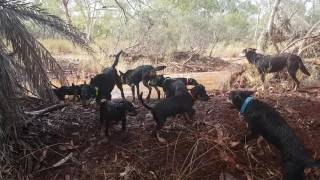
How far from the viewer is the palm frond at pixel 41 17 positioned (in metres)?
5.51

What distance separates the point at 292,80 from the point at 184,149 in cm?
416

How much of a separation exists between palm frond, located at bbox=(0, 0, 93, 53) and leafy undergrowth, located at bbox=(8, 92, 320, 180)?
1247 millimetres

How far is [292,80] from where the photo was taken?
9109mm

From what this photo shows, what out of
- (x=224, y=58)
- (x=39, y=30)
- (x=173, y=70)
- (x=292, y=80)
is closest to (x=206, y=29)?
(x=224, y=58)

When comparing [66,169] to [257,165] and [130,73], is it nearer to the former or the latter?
[257,165]

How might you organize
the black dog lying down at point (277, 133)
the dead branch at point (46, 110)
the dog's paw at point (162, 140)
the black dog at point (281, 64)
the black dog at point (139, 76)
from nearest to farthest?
the black dog lying down at point (277, 133) → the dog's paw at point (162, 140) → the dead branch at point (46, 110) → the black dog at point (139, 76) → the black dog at point (281, 64)

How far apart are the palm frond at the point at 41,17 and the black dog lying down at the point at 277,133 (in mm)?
2310

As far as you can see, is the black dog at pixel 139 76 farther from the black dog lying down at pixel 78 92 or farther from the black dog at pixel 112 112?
the black dog at pixel 112 112

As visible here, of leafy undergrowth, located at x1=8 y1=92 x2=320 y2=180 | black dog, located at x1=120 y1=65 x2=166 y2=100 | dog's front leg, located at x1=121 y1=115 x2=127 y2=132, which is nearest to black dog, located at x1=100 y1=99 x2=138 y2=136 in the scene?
dog's front leg, located at x1=121 y1=115 x2=127 y2=132

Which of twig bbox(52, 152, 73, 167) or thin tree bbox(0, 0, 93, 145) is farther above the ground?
thin tree bbox(0, 0, 93, 145)

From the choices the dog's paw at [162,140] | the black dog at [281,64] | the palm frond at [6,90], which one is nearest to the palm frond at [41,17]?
the palm frond at [6,90]

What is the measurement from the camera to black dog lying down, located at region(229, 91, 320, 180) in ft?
16.5

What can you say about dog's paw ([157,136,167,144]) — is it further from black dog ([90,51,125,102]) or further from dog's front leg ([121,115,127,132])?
black dog ([90,51,125,102])

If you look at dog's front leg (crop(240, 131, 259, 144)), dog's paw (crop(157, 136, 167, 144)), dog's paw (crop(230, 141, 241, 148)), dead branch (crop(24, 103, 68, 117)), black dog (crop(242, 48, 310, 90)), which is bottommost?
dog's paw (crop(230, 141, 241, 148))
